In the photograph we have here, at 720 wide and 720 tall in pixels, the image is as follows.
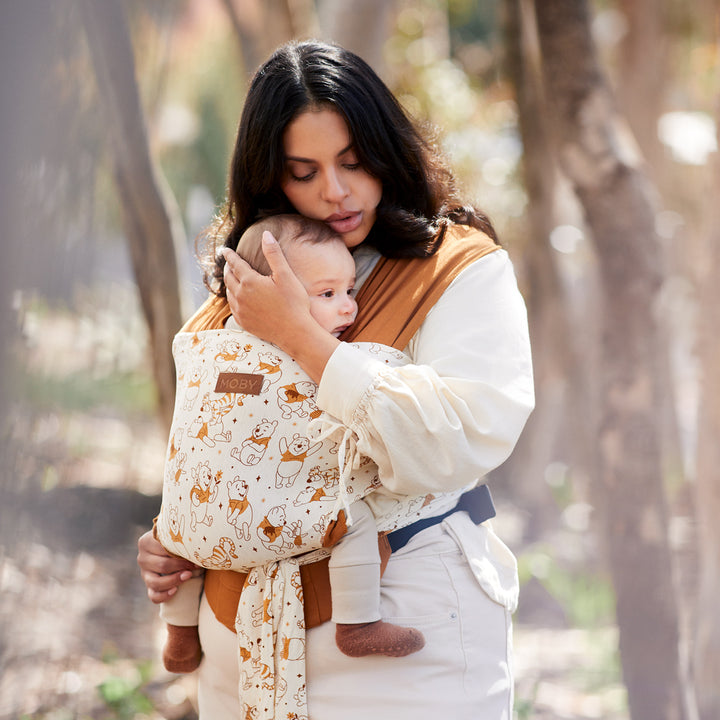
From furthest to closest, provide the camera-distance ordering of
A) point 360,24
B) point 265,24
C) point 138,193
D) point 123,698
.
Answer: point 265,24, point 360,24, point 123,698, point 138,193

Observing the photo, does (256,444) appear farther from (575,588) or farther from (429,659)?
(575,588)

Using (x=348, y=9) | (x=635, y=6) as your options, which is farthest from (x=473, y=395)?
(x=635, y=6)

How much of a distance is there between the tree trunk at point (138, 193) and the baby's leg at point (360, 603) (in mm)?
1665

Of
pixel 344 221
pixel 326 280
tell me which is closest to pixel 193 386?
pixel 326 280

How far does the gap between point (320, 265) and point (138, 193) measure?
147cm

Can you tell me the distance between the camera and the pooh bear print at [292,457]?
142 cm

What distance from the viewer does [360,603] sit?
1396mm

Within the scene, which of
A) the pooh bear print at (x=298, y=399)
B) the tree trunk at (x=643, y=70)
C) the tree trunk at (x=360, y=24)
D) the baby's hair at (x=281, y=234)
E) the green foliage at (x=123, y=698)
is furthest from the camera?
the tree trunk at (x=643, y=70)

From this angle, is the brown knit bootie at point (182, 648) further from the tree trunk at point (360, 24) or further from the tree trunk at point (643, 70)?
the tree trunk at point (643, 70)

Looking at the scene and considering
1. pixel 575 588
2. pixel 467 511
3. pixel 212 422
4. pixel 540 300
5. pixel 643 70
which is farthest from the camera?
pixel 643 70

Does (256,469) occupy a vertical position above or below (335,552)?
above

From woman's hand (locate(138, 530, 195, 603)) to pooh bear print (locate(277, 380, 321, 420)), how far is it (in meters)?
0.40

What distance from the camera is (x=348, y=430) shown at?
4.53 ft

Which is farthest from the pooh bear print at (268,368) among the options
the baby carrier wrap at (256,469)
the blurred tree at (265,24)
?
the blurred tree at (265,24)
